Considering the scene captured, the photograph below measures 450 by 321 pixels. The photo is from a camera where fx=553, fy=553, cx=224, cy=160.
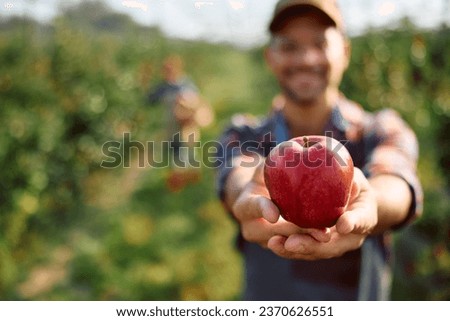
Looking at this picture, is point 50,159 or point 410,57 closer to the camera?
point 50,159

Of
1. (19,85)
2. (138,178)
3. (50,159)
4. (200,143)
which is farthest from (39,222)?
(200,143)

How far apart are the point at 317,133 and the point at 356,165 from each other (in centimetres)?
13

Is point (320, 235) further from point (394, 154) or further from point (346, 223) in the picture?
point (394, 154)

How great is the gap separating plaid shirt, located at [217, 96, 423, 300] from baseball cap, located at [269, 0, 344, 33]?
0.23 metres

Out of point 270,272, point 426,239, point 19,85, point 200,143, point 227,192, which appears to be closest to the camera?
point 227,192

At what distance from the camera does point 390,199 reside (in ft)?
3.95

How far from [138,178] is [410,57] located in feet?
9.35

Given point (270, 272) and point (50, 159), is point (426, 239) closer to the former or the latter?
point (270, 272)

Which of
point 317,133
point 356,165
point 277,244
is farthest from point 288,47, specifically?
point 277,244

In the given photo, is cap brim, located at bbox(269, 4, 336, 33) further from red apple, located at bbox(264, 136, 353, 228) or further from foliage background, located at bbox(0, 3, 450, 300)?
foliage background, located at bbox(0, 3, 450, 300)

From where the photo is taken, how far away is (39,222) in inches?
142

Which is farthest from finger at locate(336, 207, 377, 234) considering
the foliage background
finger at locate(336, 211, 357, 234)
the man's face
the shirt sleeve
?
the foliage background
